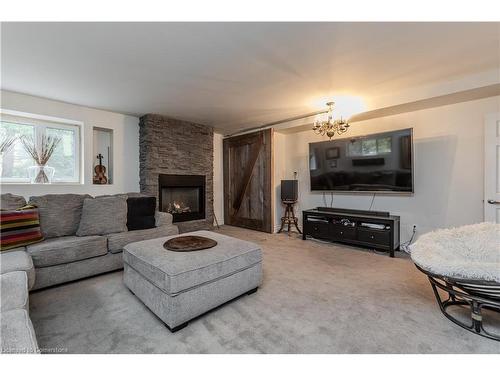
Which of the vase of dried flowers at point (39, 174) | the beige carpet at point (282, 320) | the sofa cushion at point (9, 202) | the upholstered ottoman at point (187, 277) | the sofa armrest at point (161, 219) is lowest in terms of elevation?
the beige carpet at point (282, 320)

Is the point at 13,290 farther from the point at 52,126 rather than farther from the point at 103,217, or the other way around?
the point at 52,126

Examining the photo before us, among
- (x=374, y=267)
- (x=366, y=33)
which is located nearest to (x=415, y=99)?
(x=366, y=33)

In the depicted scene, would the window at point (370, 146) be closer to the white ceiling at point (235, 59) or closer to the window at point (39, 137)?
the white ceiling at point (235, 59)

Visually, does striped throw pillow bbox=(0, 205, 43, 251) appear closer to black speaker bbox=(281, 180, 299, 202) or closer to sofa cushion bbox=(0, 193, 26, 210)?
sofa cushion bbox=(0, 193, 26, 210)

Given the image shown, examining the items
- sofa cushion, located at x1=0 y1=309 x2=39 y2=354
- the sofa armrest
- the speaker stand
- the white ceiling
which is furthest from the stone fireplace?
sofa cushion, located at x1=0 y1=309 x2=39 y2=354

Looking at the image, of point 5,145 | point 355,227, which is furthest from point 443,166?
point 5,145

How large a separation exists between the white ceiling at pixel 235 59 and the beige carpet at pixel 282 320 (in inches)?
86.9

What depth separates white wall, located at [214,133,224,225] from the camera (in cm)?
545

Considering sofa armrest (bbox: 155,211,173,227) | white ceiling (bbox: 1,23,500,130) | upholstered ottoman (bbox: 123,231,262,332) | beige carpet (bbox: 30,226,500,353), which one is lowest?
beige carpet (bbox: 30,226,500,353)

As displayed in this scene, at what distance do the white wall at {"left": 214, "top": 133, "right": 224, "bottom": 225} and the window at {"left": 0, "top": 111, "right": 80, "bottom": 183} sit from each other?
2.65 m

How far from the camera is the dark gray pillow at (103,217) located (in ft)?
8.64

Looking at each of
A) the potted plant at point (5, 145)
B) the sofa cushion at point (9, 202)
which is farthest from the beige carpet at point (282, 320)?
the potted plant at point (5, 145)
